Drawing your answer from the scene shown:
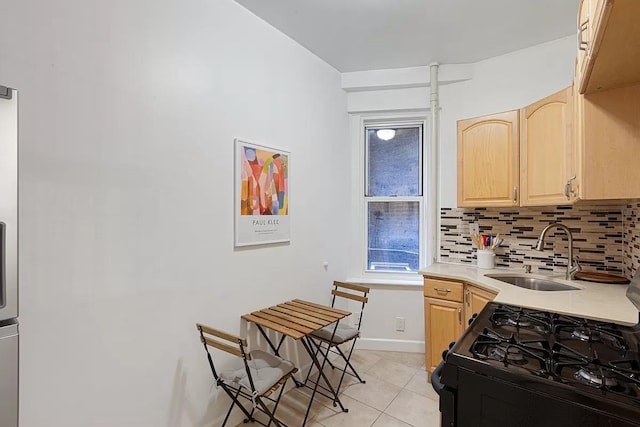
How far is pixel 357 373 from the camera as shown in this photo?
2855 millimetres

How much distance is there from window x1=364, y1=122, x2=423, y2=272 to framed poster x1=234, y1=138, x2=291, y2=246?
1.22m

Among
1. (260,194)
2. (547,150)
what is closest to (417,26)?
(547,150)

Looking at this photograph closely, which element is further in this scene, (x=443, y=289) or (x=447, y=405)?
(x=443, y=289)

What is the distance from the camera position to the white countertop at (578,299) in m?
1.56

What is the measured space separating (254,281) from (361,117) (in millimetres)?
2058

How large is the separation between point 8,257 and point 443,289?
8.26 ft

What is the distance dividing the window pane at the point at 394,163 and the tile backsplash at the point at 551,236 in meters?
0.47

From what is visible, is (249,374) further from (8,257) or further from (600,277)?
(600,277)

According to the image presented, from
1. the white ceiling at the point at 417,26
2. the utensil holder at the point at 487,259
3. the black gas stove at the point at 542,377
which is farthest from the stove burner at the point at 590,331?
the white ceiling at the point at 417,26

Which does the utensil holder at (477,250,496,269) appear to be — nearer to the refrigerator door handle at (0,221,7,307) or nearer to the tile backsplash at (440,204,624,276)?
the tile backsplash at (440,204,624,276)

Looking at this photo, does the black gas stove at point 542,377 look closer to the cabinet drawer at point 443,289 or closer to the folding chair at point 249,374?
the folding chair at point 249,374

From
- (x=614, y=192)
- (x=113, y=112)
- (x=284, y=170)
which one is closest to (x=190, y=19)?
(x=113, y=112)

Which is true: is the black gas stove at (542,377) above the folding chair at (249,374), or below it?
above

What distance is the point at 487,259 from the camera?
113 inches
